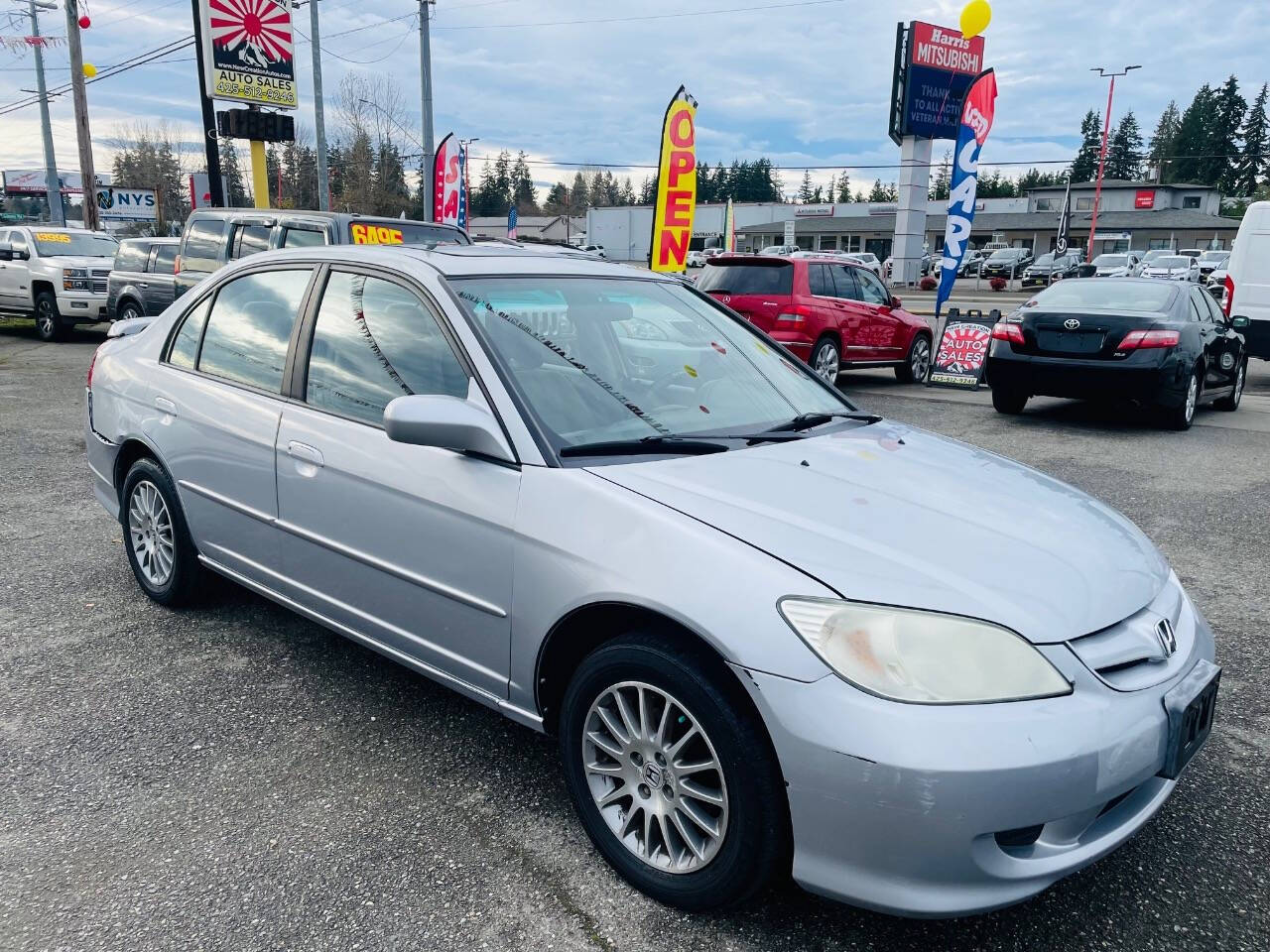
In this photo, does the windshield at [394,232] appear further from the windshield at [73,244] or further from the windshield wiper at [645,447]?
the windshield at [73,244]

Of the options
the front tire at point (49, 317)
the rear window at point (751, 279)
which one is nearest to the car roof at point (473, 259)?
the rear window at point (751, 279)

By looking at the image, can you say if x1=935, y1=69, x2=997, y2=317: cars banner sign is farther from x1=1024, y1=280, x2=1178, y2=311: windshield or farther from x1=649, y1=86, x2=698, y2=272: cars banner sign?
x1=1024, y1=280, x2=1178, y2=311: windshield

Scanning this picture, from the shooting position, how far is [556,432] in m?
2.72

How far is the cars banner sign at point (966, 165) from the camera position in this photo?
16.6 m

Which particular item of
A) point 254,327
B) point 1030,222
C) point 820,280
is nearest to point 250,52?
point 820,280

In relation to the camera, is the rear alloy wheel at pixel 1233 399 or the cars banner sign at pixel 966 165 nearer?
the rear alloy wheel at pixel 1233 399

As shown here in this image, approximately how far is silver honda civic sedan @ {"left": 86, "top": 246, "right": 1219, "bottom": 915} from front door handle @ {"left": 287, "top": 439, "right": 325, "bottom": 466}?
0.01 meters

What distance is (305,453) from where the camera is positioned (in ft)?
10.6

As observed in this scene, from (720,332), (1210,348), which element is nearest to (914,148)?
(1210,348)

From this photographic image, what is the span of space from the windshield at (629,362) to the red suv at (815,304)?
7305 mm

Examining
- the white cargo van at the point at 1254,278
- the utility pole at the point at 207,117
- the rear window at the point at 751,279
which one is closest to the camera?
the rear window at the point at 751,279

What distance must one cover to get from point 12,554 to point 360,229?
5.84m

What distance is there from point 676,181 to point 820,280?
182 inches

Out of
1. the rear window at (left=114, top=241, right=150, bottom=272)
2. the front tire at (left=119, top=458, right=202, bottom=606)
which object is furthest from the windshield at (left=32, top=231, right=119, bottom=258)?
the front tire at (left=119, top=458, right=202, bottom=606)
